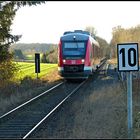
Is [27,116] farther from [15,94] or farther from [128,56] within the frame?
[15,94]

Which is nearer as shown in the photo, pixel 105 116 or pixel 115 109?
pixel 105 116

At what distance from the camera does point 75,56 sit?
104 ft

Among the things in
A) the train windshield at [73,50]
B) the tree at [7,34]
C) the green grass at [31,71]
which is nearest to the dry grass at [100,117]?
the tree at [7,34]

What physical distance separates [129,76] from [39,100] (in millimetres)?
9953

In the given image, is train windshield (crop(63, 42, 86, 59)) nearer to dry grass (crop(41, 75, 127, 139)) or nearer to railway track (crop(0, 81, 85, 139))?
railway track (crop(0, 81, 85, 139))

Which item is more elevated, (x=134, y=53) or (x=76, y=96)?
(x=134, y=53)

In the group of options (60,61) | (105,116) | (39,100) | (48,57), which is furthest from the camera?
(48,57)

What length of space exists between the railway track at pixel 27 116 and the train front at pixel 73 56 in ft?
25.6

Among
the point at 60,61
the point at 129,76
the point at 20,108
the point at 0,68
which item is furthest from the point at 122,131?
the point at 0,68

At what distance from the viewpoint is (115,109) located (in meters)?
16.6

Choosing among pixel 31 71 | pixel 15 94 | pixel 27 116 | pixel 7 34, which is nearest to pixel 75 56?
pixel 7 34

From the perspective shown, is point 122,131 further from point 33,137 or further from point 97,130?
point 33,137

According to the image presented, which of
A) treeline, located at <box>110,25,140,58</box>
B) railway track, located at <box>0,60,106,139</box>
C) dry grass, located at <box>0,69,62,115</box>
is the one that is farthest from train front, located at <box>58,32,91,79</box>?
treeline, located at <box>110,25,140,58</box>

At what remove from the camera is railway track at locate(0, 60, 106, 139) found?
13727 mm
